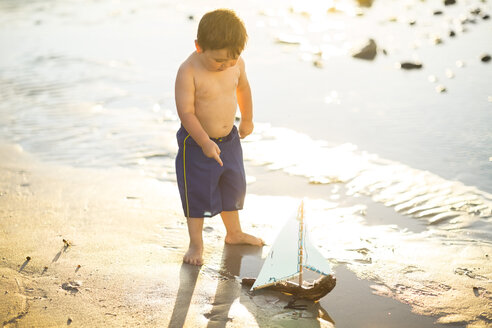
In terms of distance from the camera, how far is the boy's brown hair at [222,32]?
2.77m

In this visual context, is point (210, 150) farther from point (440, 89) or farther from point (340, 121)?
point (440, 89)

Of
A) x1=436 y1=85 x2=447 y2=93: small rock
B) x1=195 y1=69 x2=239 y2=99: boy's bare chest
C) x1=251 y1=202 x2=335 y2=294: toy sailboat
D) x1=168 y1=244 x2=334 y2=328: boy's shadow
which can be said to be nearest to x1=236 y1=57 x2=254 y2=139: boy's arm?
x1=195 y1=69 x2=239 y2=99: boy's bare chest

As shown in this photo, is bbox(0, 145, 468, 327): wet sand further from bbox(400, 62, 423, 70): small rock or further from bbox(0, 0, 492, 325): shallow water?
bbox(400, 62, 423, 70): small rock

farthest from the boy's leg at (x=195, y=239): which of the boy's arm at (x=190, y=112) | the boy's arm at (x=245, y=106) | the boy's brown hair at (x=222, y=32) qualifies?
the boy's brown hair at (x=222, y=32)

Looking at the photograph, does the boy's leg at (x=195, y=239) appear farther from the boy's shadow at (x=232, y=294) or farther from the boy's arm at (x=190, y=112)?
the boy's arm at (x=190, y=112)

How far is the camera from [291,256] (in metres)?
2.71

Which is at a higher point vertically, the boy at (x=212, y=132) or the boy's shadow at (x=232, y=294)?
the boy at (x=212, y=132)

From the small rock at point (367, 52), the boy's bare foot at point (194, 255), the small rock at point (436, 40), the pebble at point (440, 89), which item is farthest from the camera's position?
the small rock at point (436, 40)

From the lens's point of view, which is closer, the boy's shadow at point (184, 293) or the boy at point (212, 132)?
the boy's shadow at point (184, 293)

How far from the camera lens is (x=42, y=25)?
11.6 meters

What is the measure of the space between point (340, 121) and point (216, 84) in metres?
2.58

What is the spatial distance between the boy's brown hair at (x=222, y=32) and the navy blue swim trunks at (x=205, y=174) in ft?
1.84

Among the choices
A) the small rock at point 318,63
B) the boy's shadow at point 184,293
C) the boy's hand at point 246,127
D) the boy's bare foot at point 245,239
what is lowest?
the boy's shadow at point 184,293

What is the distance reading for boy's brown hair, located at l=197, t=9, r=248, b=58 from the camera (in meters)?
2.77
